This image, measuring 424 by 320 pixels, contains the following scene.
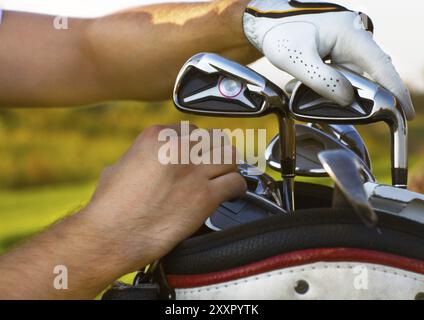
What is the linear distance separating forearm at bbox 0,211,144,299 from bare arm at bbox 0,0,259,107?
2.79 feet

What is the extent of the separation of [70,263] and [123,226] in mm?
89

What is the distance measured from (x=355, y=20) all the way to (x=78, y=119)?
9181mm

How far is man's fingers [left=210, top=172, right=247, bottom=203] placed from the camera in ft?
3.24

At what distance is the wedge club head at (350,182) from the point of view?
72 cm

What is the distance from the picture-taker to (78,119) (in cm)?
1017

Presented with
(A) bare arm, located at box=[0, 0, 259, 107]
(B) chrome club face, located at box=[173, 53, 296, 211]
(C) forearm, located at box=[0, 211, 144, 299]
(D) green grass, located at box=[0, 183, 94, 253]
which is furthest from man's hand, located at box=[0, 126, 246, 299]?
(D) green grass, located at box=[0, 183, 94, 253]

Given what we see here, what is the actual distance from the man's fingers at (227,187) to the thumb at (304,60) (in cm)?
18

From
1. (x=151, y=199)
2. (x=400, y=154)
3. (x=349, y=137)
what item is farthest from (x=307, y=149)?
(x=151, y=199)

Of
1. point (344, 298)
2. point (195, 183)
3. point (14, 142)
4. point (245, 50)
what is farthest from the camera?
point (14, 142)

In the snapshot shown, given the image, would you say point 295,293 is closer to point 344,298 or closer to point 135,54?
point 344,298

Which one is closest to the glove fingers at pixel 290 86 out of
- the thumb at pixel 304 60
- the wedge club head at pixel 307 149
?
the thumb at pixel 304 60

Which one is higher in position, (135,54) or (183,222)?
(135,54)

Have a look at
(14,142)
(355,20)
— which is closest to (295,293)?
(355,20)

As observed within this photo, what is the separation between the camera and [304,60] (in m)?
1.13
